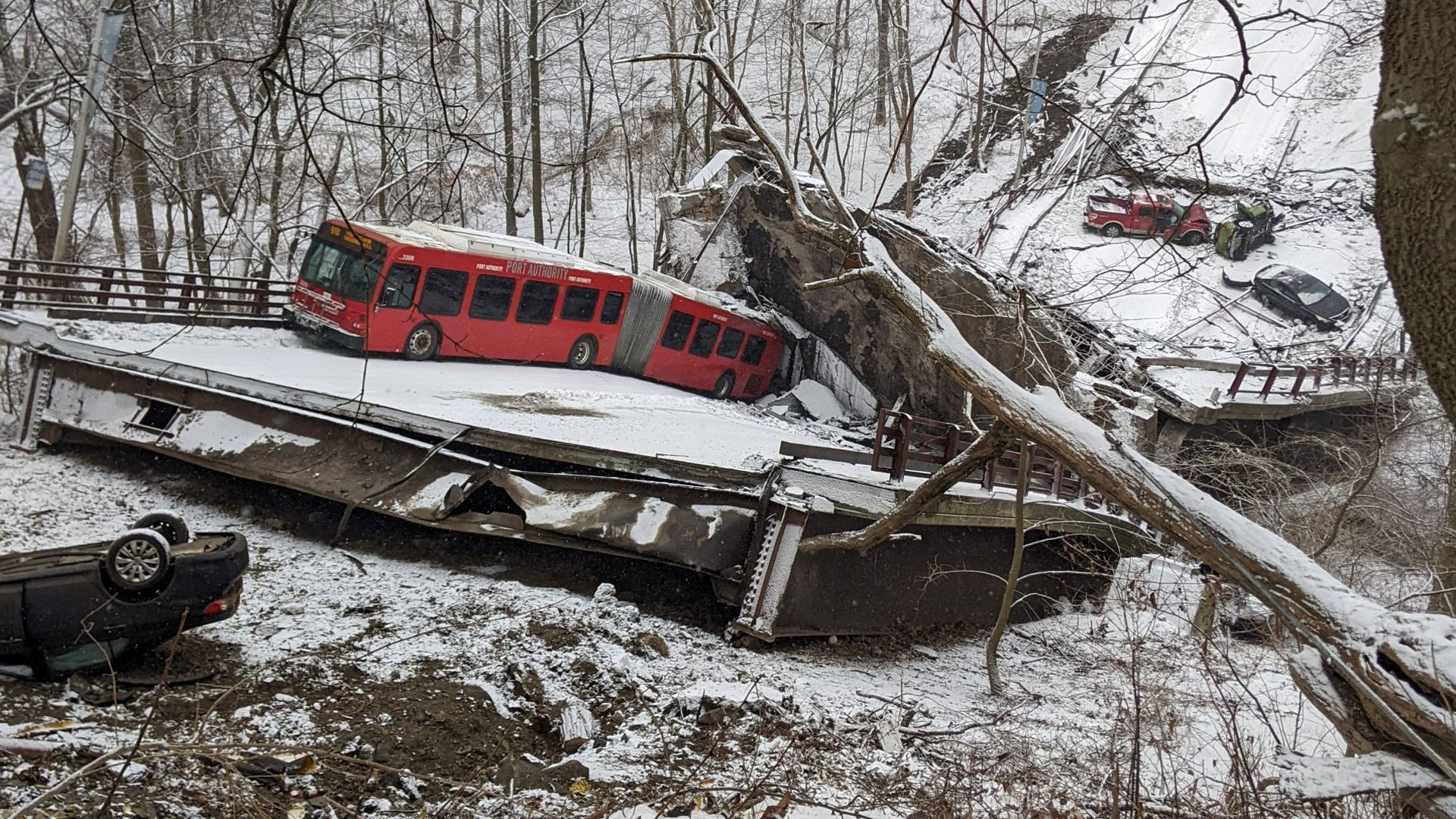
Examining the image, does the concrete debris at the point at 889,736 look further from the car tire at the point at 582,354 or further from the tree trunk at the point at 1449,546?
the car tire at the point at 582,354

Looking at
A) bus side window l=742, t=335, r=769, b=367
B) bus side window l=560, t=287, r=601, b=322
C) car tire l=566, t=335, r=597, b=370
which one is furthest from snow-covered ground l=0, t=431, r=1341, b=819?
bus side window l=742, t=335, r=769, b=367

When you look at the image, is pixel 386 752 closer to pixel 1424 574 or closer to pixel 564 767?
pixel 564 767

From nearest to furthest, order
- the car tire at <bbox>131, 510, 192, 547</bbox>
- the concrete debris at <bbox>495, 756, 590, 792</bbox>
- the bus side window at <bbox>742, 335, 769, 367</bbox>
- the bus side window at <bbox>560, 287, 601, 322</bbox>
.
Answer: the concrete debris at <bbox>495, 756, 590, 792</bbox> < the car tire at <bbox>131, 510, 192, 547</bbox> < the bus side window at <bbox>560, 287, 601, 322</bbox> < the bus side window at <bbox>742, 335, 769, 367</bbox>

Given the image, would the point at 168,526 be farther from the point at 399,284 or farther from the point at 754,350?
the point at 754,350

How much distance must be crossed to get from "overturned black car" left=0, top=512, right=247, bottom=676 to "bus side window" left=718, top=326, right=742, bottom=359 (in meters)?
14.8

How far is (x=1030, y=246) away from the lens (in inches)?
934

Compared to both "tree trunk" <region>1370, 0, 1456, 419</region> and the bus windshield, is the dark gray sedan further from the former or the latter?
"tree trunk" <region>1370, 0, 1456, 419</region>

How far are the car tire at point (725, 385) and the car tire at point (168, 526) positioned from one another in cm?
1477

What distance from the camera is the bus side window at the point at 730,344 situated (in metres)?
20.6

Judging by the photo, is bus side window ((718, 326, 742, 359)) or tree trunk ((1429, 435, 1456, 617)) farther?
bus side window ((718, 326, 742, 359))

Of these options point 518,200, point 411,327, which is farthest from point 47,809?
point 518,200

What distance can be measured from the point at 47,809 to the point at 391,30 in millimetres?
19623

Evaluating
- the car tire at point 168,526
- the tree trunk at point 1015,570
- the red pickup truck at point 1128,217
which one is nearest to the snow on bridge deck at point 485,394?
the car tire at point 168,526

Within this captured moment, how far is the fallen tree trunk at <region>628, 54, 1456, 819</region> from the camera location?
11.7 feet
